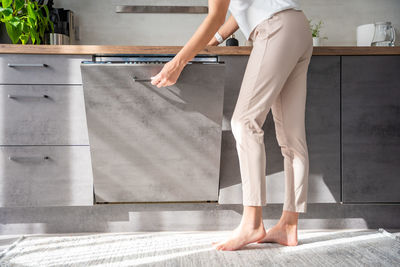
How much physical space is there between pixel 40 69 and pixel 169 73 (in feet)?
2.24

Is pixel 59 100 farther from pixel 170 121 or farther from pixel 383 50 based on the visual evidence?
pixel 383 50

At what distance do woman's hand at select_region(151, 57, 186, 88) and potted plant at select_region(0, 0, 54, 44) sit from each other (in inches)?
35.0

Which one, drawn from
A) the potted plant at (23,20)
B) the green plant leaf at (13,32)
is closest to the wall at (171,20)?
the potted plant at (23,20)

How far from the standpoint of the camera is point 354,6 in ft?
7.89

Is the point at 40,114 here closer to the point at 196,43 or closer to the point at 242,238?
the point at 196,43

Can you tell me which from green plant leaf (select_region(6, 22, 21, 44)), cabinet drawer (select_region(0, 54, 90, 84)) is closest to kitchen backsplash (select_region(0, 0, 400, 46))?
green plant leaf (select_region(6, 22, 21, 44))

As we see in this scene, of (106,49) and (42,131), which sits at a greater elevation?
(106,49)

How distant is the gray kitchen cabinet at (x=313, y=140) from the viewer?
172 centimetres

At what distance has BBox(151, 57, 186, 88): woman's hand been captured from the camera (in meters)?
1.44

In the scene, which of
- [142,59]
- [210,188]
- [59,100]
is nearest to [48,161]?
[59,100]

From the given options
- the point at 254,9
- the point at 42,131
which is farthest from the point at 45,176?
the point at 254,9

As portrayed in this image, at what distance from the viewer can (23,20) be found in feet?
6.15

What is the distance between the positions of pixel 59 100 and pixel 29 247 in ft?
2.27

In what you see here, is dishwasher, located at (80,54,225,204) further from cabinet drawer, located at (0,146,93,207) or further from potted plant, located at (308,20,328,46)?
potted plant, located at (308,20,328,46)
